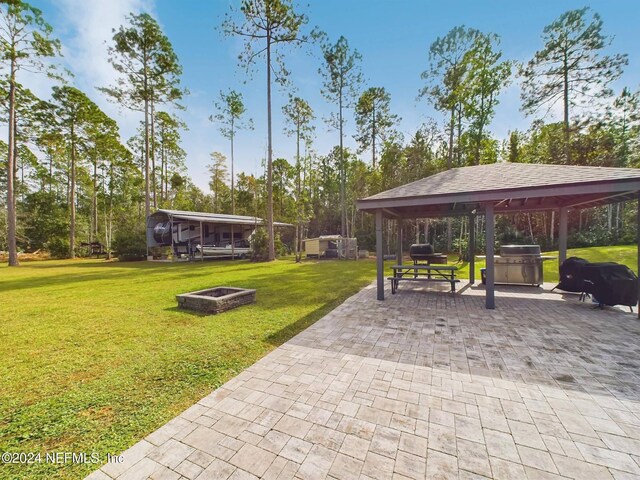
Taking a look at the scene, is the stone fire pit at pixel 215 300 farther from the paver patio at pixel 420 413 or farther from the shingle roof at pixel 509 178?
the shingle roof at pixel 509 178

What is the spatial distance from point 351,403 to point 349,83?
22.5m

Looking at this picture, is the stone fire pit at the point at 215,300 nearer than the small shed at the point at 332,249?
Yes

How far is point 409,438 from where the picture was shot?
191cm

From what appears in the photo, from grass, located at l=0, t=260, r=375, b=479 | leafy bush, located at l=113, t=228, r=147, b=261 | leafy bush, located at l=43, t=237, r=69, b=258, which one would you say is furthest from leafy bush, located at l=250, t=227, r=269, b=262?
leafy bush, located at l=43, t=237, r=69, b=258

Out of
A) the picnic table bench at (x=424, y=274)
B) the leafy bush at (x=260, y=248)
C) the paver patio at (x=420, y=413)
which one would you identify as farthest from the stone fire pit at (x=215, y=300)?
the leafy bush at (x=260, y=248)

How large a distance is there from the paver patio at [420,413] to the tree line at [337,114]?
1183cm

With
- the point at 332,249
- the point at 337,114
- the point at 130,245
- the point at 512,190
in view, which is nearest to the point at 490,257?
the point at 512,190

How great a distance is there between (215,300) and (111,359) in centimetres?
201

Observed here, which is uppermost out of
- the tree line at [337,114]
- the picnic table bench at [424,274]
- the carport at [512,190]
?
the tree line at [337,114]

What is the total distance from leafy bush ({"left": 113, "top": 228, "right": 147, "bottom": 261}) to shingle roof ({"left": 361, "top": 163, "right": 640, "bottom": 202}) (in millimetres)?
17707

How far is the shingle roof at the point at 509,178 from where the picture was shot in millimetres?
4645

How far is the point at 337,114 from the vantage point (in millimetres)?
20844

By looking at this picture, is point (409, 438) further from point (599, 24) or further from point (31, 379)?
point (599, 24)

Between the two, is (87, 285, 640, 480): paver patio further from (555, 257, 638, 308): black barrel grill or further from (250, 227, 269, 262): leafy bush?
(250, 227, 269, 262): leafy bush
